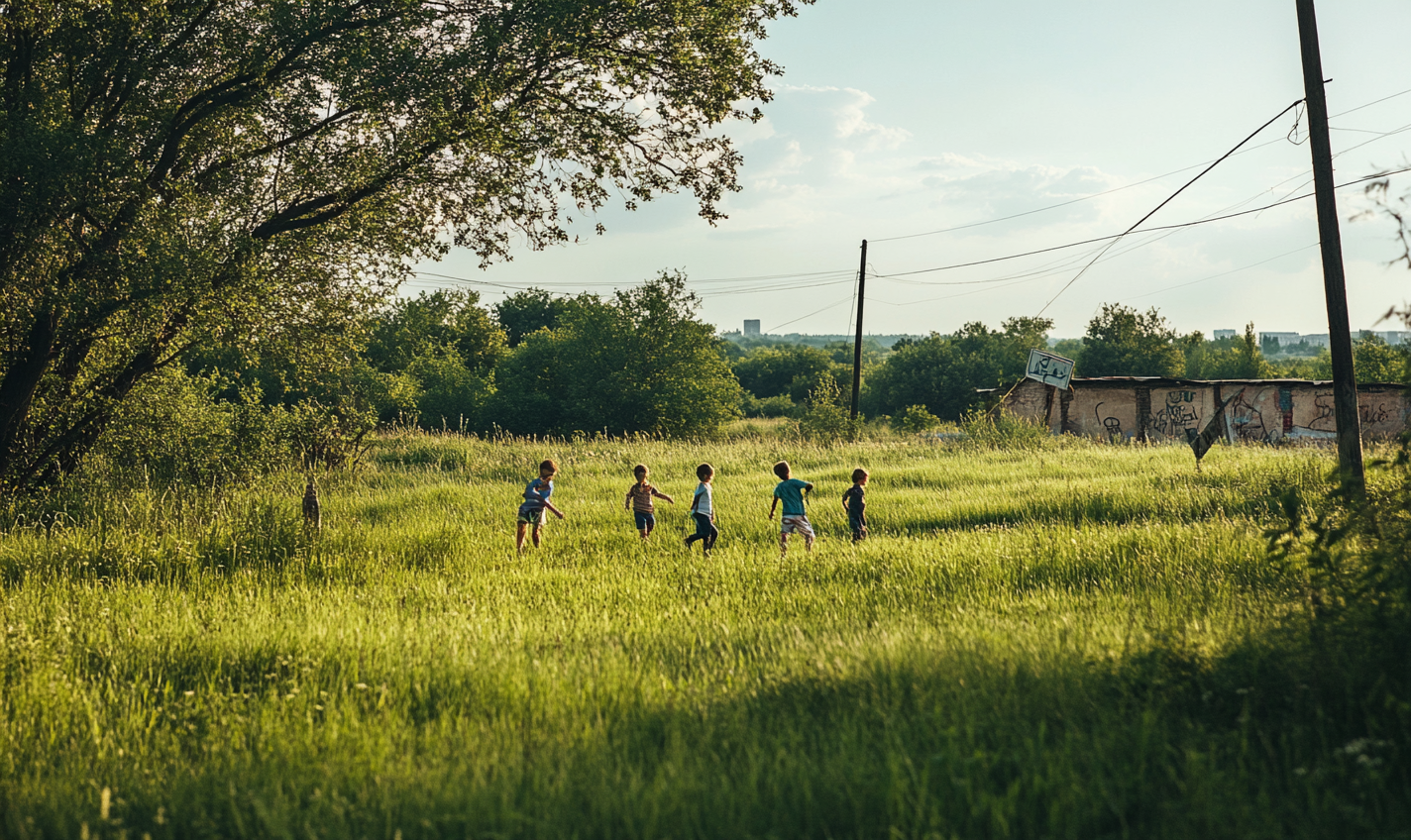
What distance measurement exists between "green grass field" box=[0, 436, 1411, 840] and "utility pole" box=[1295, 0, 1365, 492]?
2489 mm

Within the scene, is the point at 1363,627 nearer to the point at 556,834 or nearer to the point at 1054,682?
the point at 1054,682

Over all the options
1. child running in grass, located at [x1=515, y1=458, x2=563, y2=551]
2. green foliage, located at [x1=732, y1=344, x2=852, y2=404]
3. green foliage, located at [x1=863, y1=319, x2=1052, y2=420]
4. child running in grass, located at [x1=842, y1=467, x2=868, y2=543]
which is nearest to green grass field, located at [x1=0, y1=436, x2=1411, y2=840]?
child running in grass, located at [x1=515, y1=458, x2=563, y2=551]

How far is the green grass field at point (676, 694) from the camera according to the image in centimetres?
→ 350

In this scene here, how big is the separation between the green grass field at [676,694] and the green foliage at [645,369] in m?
31.3

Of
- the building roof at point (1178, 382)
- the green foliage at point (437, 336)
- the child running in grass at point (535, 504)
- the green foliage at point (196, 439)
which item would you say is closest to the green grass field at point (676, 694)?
the child running in grass at point (535, 504)

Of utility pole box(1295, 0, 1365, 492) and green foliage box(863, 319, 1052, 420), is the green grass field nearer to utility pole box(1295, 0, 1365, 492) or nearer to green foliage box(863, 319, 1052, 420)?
utility pole box(1295, 0, 1365, 492)

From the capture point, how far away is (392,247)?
46.8ft

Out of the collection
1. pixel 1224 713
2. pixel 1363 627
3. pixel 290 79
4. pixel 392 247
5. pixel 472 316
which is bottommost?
pixel 1224 713

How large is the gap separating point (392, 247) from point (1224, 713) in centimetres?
1370

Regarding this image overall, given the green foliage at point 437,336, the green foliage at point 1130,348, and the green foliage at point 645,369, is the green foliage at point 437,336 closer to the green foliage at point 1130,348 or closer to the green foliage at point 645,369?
the green foliage at point 645,369

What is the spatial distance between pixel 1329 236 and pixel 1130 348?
6831cm

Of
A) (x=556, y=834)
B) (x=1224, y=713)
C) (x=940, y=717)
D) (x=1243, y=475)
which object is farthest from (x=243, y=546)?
(x=1243, y=475)

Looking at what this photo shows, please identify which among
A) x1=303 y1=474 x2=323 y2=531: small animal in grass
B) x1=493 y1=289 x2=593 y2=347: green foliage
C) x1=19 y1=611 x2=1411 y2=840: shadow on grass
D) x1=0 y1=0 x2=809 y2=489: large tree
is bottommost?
x1=19 y1=611 x2=1411 y2=840: shadow on grass

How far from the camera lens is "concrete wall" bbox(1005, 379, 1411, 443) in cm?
3219
